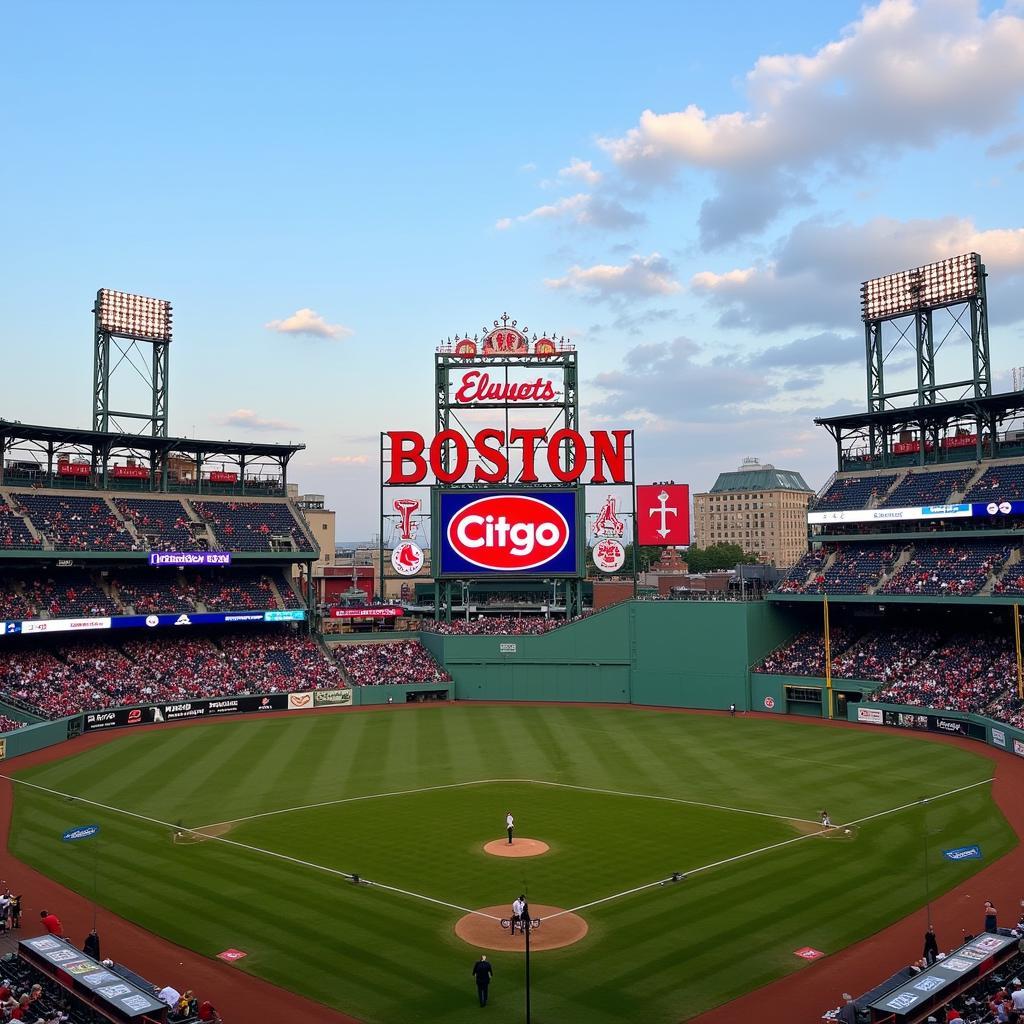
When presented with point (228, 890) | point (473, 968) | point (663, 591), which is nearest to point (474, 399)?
point (663, 591)

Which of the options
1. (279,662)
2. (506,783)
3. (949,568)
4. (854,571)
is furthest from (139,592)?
(949,568)

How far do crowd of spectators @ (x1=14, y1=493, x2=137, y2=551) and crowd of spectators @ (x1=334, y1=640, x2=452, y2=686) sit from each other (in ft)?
55.7

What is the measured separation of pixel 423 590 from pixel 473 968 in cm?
6583

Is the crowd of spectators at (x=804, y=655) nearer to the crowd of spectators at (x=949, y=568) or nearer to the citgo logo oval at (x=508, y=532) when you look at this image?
the crowd of spectators at (x=949, y=568)

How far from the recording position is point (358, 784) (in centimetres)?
3925

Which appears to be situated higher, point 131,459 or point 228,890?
point 131,459

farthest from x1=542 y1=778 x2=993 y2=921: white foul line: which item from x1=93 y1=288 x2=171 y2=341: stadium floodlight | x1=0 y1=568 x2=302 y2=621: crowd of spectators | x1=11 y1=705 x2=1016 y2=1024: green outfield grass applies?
x1=93 y1=288 x2=171 y2=341: stadium floodlight

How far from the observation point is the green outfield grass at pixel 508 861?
69.9 feet

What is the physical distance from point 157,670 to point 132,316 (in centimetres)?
2751

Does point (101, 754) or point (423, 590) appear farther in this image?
point (423, 590)

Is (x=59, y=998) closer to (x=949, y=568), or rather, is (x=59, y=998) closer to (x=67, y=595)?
(x=67, y=595)

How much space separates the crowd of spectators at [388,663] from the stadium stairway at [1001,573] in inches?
1378

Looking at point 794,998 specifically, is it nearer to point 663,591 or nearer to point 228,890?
point 228,890

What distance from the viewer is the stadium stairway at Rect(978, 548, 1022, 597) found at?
51812 mm
